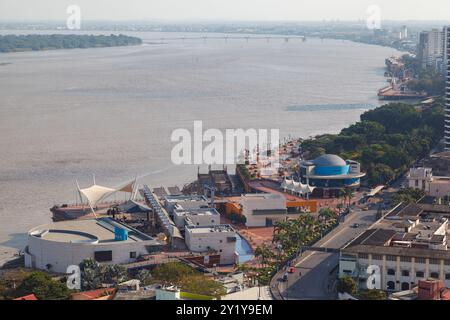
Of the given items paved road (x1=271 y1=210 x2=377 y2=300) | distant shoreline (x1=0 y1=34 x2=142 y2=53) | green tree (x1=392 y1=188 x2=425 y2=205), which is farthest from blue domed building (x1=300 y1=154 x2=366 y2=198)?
distant shoreline (x1=0 y1=34 x2=142 y2=53)

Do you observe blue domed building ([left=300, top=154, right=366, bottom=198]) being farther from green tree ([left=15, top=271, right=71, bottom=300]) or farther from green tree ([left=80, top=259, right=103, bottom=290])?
green tree ([left=15, top=271, right=71, bottom=300])

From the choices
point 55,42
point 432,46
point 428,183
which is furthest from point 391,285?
point 55,42

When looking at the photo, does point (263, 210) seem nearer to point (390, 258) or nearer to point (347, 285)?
point (390, 258)

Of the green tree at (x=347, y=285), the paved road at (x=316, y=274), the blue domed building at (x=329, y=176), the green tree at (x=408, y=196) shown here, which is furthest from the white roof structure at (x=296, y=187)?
the green tree at (x=347, y=285)

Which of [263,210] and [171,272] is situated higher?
[171,272]

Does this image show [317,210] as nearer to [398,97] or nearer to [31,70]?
[398,97]

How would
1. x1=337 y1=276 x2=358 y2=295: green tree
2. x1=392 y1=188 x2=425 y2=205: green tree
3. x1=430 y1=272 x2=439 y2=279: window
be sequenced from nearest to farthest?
x1=337 y1=276 x2=358 y2=295: green tree
x1=430 y1=272 x2=439 y2=279: window
x1=392 y1=188 x2=425 y2=205: green tree

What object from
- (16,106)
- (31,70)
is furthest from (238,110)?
(31,70)
